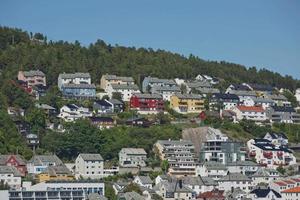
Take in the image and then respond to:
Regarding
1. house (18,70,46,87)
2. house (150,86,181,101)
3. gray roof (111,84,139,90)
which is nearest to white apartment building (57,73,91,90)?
house (18,70,46,87)

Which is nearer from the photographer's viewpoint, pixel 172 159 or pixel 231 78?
pixel 172 159

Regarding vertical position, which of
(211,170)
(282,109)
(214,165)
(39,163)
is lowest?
(211,170)

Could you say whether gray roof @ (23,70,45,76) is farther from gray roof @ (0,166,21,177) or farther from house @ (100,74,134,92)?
gray roof @ (0,166,21,177)

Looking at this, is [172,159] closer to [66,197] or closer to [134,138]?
[134,138]

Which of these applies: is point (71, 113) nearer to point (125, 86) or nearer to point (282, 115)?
point (125, 86)

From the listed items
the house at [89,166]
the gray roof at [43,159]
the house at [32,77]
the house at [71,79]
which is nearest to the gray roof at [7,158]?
the gray roof at [43,159]

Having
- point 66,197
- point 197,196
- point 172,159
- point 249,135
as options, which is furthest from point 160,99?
A: point 66,197

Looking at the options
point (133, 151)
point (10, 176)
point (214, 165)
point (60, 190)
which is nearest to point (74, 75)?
point (133, 151)
